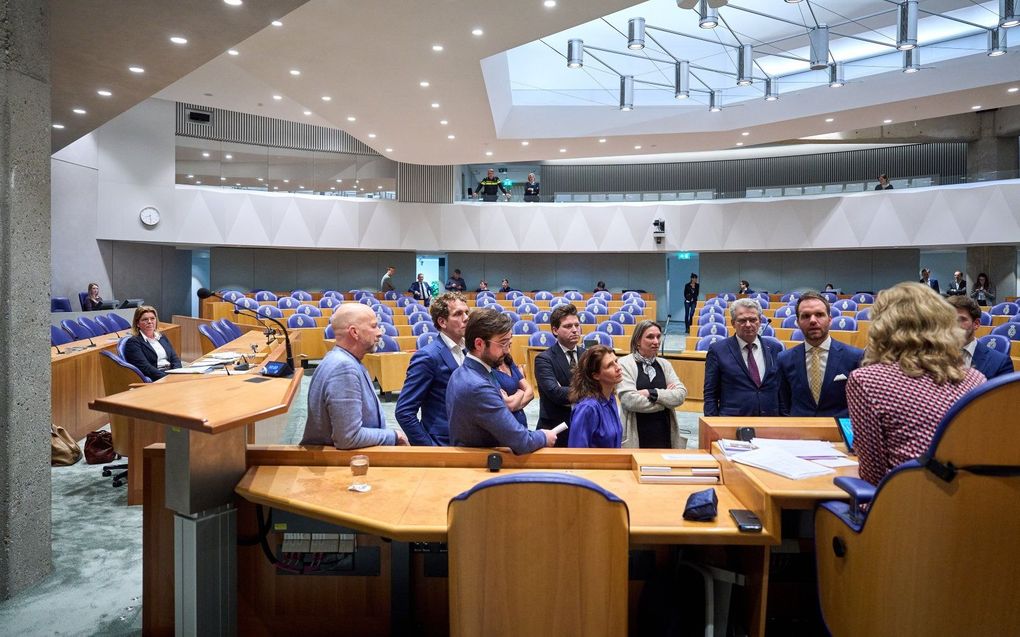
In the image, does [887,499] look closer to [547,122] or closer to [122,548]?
[122,548]

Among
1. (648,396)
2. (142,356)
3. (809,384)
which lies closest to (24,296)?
(142,356)

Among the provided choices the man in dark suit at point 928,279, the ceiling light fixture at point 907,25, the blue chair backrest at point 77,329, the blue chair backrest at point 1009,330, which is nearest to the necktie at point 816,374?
the blue chair backrest at point 1009,330

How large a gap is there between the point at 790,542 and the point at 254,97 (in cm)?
1509

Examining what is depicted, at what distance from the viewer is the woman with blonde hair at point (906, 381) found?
1845 mm

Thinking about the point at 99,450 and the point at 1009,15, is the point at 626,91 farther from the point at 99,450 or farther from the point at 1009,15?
the point at 99,450

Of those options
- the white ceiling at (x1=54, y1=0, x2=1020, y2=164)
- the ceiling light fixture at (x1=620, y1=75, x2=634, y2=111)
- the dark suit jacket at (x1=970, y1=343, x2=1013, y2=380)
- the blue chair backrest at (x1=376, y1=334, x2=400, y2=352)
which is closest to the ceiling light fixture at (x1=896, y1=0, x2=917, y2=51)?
the white ceiling at (x1=54, y1=0, x2=1020, y2=164)

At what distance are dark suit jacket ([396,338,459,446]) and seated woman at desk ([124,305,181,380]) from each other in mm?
2976

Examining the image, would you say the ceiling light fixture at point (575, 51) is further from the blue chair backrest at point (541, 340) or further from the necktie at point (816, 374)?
the necktie at point (816, 374)

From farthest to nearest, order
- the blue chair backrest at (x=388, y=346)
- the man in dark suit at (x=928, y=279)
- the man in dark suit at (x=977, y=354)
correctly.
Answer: the man in dark suit at (x=928, y=279) < the blue chair backrest at (x=388, y=346) < the man in dark suit at (x=977, y=354)

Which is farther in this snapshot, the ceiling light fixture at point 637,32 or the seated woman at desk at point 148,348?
the ceiling light fixture at point 637,32

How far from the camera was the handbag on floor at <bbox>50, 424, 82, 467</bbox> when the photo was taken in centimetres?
520

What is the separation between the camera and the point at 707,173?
2259 centimetres

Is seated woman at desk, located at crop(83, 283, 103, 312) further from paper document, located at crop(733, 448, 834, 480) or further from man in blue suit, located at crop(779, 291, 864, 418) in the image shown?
paper document, located at crop(733, 448, 834, 480)

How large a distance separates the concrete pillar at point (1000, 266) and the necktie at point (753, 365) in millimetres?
17418
